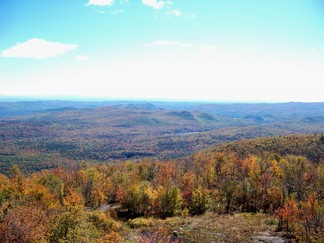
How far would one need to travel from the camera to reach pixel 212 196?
76.7 metres

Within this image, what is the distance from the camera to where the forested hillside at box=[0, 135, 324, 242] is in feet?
109

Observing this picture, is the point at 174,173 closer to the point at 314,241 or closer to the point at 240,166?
the point at 240,166

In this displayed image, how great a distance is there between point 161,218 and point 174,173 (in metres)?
32.9

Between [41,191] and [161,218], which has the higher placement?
[41,191]

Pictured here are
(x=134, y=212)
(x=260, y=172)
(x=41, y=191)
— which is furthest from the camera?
(x=260, y=172)

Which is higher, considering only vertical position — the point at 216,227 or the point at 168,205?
the point at 216,227

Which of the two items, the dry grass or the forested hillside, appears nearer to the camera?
the forested hillside

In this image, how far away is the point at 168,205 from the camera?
67.0m

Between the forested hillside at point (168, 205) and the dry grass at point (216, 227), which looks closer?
the forested hillside at point (168, 205)

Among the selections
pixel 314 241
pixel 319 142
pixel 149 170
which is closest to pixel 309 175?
pixel 314 241

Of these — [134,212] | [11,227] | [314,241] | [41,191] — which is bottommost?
[134,212]

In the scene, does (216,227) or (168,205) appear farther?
(168,205)

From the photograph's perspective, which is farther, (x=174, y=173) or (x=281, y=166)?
(x=174, y=173)

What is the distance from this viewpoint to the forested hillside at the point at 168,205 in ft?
109
